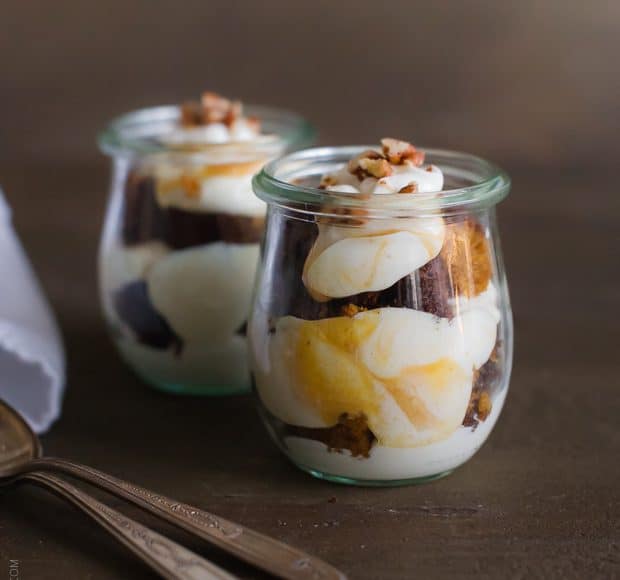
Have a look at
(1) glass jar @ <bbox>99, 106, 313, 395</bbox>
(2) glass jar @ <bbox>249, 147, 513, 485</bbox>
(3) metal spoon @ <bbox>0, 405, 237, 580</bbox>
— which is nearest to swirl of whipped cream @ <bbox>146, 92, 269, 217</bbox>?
(1) glass jar @ <bbox>99, 106, 313, 395</bbox>

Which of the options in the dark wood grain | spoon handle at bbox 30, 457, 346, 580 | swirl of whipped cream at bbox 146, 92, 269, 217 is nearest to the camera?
spoon handle at bbox 30, 457, 346, 580

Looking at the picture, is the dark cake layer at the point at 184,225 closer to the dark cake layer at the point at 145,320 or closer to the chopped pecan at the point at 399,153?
the dark cake layer at the point at 145,320

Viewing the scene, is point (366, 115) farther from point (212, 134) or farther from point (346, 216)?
point (346, 216)

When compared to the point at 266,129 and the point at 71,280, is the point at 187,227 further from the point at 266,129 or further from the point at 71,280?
the point at 71,280

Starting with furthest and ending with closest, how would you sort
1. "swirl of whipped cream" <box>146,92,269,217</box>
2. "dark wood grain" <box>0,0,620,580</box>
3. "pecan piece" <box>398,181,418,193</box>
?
"dark wood grain" <box>0,0,620,580</box>
"swirl of whipped cream" <box>146,92,269,217</box>
"pecan piece" <box>398,181,418,193</box>

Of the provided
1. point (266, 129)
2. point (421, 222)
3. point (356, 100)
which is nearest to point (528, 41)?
point (356, 100)

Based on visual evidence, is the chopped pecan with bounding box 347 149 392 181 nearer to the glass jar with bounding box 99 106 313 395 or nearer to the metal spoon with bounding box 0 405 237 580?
the glass jar with bounding box 99 106 313 395
